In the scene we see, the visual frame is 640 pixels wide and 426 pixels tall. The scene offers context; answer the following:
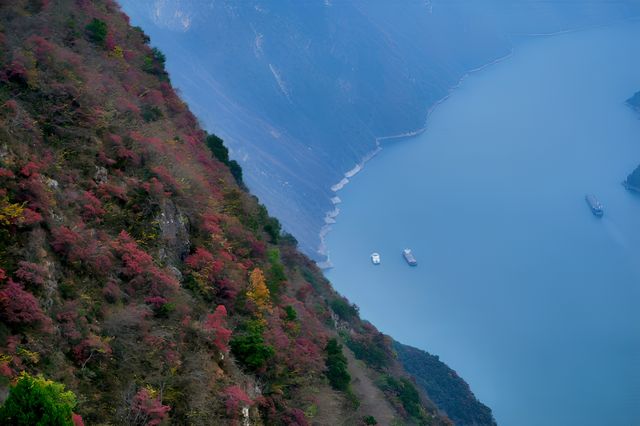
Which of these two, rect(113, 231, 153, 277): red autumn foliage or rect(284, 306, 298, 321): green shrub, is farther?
rect(284, 306, 298, 321): green shrub

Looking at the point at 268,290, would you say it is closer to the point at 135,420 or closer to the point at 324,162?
the point at 135,420

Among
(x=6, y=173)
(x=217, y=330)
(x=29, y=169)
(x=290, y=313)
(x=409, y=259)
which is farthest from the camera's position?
(x=409, y=259)

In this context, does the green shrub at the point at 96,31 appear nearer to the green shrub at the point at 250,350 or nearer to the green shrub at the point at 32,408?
the green shrub at the point at 250,350

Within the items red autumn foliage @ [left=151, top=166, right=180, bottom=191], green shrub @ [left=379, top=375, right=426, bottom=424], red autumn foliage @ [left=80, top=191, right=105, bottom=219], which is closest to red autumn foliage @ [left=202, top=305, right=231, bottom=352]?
red autumn foliage @ [left=80, top=191, right=105, bottom=219]

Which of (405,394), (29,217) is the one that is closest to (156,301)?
(29,217)

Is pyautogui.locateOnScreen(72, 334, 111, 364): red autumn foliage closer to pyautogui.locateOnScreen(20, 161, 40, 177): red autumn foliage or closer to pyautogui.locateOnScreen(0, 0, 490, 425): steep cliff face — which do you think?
pyautogui.locateOnScreen(0, 0, 490, 425): steep cliff face

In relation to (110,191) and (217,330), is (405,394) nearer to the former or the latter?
(217,330)
